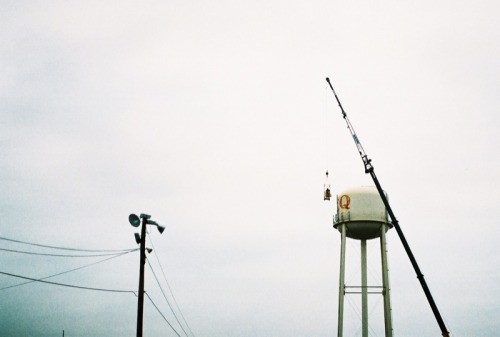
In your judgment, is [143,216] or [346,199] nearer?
[143,216]

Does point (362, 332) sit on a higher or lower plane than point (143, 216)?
lower

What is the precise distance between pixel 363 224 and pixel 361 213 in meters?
0.72

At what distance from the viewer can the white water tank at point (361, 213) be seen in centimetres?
3067

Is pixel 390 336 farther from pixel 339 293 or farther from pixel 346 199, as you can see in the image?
pixel 346 199

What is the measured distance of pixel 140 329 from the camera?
20250mm

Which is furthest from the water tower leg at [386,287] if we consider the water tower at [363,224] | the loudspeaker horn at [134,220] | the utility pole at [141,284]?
the loudspeaker horn at [134,220]

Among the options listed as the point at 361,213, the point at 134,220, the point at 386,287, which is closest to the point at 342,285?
the point at 386,287

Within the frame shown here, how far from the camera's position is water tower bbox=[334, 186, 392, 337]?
2994cm

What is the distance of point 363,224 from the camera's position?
101 ft

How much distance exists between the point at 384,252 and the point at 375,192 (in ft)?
13.1

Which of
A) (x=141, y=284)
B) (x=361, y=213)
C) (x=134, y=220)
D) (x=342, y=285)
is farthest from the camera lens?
(x=361, y=213)

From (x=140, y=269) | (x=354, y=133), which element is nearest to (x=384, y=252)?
(x=354, y=133)

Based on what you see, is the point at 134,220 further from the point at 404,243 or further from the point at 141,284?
the point at 404,243

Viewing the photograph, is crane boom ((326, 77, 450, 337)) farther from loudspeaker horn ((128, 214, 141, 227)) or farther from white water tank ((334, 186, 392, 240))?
loudspeaker horn ((128, 214, 141, 227))
